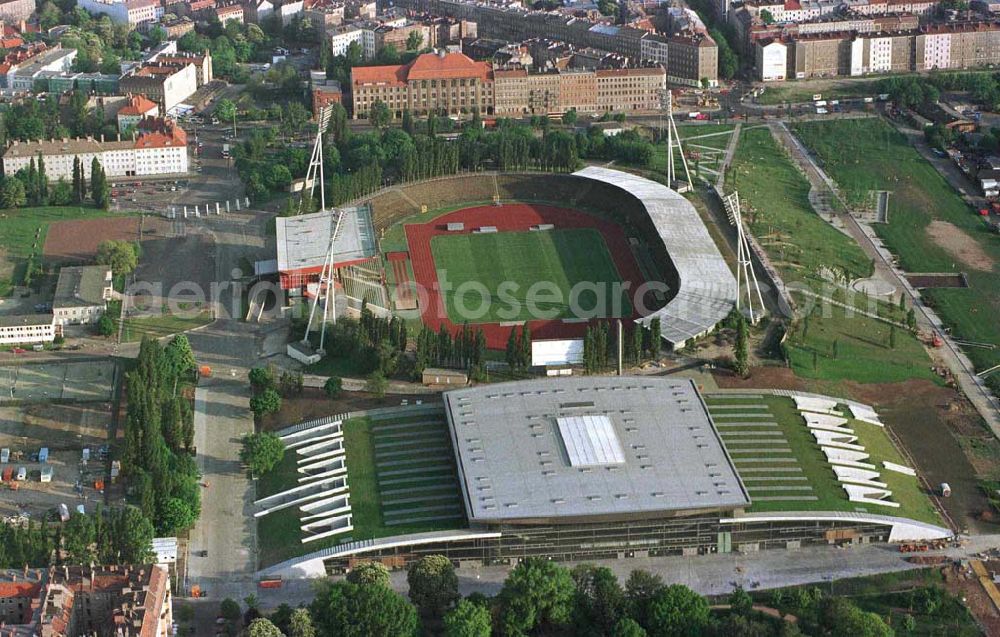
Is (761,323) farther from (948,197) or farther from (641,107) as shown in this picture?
(641,107)

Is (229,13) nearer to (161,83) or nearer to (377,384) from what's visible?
(161,83)

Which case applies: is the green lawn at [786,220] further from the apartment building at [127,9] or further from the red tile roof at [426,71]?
the apartment building at [127,9]

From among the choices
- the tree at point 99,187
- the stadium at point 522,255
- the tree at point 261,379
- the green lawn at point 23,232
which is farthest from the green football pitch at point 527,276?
the green lawn at point 23,232

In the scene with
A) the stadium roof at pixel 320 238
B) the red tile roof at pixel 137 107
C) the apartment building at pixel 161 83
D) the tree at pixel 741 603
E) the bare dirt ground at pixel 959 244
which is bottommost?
the tree at pixel 741 603

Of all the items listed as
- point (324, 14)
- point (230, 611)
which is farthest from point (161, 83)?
point (230, 611)

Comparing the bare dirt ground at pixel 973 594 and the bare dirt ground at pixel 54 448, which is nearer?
the bare dirt ground at pixel 973 594

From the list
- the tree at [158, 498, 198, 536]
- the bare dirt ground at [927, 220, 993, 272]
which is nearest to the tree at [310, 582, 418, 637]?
the tree at [158, 498, 198, 536]

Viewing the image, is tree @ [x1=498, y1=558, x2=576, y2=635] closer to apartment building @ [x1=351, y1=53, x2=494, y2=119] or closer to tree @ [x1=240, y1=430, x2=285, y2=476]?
tree @ [x1=240, y1=430, x2=285, y2=476]
